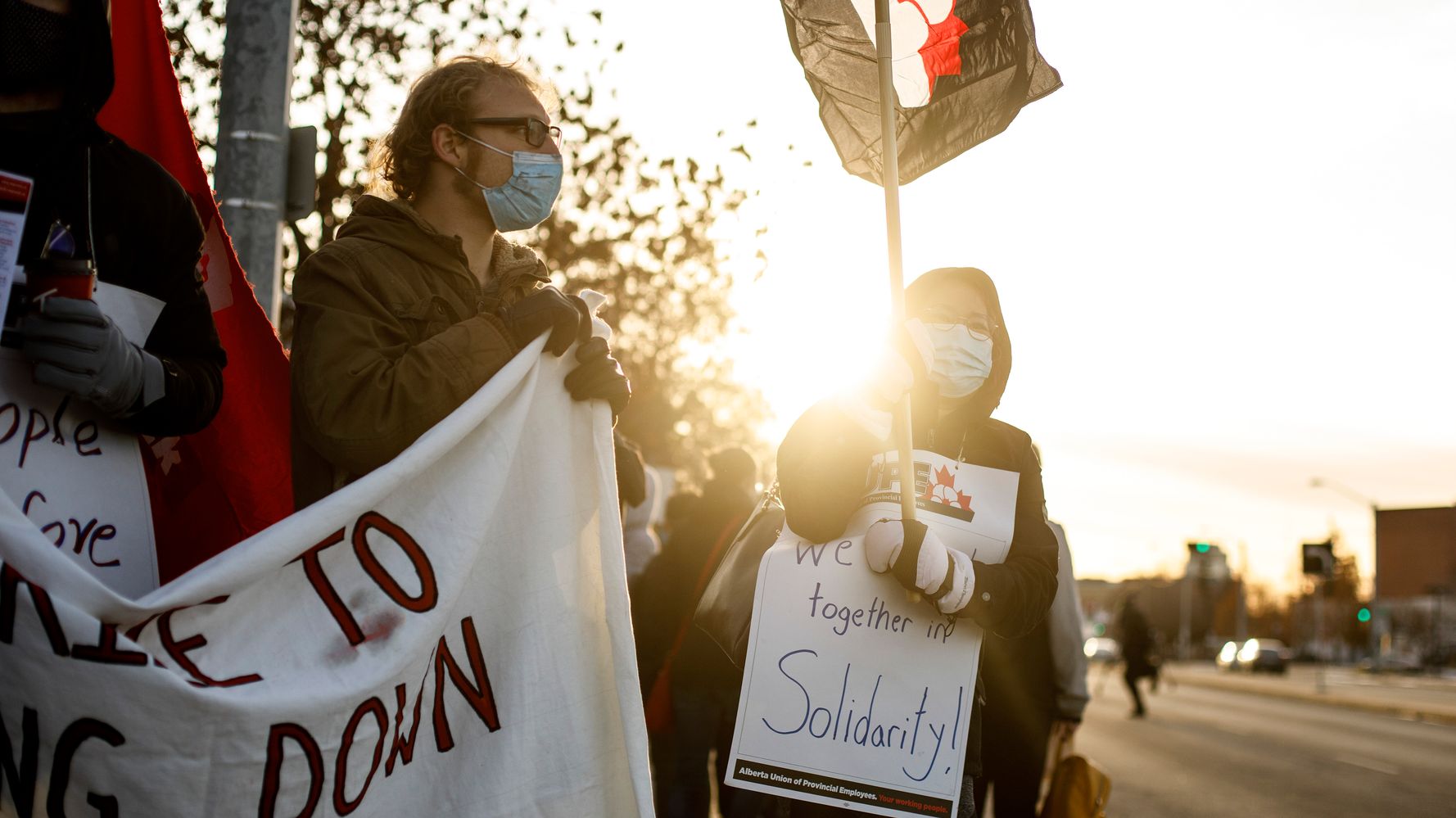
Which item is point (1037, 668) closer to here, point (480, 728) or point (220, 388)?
point (480, 728)

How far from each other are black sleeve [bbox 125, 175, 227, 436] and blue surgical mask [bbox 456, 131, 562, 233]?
59cm

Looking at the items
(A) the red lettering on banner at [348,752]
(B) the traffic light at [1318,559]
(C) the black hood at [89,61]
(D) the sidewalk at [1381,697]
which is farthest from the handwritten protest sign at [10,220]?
(B) the traffic light at [1318,559]

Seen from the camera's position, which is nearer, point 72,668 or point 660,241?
point 72,668

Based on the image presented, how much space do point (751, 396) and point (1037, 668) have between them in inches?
665

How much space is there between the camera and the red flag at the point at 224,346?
2.65 meters

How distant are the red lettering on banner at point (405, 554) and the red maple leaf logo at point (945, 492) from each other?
111cm

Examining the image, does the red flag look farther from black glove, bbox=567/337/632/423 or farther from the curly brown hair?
black glove, bbox=567/337/632/423

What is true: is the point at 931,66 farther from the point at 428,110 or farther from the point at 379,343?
the point at 379,343

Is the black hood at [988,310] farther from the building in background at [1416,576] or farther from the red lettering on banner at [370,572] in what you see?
the building in background at [1416,576]

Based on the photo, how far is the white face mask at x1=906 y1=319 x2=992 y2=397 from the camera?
9.91 feet

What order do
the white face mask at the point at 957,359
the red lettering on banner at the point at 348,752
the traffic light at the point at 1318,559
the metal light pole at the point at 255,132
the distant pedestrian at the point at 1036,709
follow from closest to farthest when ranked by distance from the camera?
the red lettering on banner at the point at 348,752
the white face mask at the point at 957,359
the metal light pole at the point at 255,132
the distant pedestrian at the point at 1036,709
the traffic light at the point at 1318,559

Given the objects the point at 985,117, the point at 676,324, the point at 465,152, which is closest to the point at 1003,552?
the point at 985,117

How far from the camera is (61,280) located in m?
Answer: 1.98

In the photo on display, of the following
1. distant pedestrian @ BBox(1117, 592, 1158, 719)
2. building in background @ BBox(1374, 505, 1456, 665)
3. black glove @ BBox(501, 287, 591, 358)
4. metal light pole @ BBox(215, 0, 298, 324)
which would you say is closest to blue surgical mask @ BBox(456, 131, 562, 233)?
black glove @ BBox(501, 287, 591, 358)
